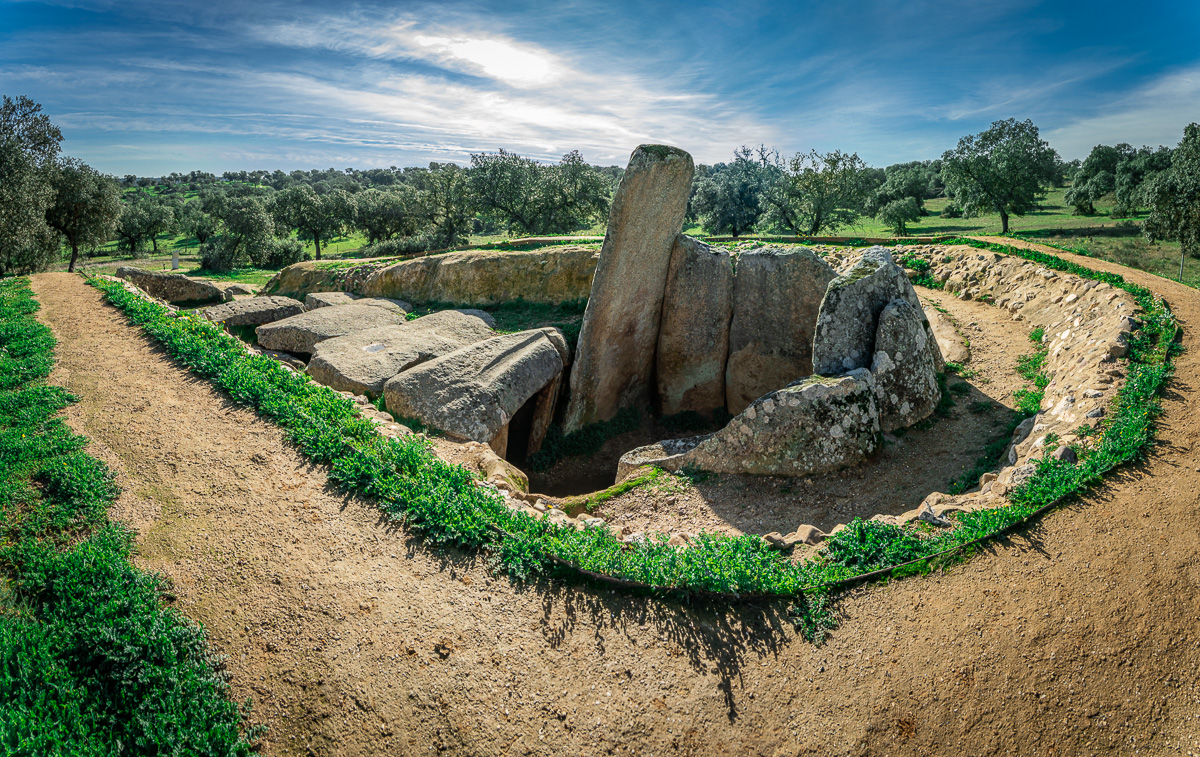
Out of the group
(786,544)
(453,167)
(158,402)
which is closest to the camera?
(786,544)

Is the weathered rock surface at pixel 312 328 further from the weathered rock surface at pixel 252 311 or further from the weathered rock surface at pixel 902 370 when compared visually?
the weathered rock surface at pixel 902 370

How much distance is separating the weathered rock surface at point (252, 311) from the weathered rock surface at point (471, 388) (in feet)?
25.3

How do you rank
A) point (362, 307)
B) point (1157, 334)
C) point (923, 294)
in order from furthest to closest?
point (923, 294), point (362, 307), point (1157, 334)

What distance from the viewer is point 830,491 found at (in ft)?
28.4

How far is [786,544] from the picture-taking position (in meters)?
6.45

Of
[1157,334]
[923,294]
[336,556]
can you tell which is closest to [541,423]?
[336,556]

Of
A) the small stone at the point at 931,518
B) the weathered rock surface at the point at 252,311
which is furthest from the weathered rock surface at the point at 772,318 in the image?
the weathered rock surface at the point at 252,311

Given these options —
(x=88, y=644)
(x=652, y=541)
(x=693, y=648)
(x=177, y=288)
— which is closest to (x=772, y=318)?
(x=652, y=541)

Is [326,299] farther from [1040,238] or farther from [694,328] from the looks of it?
[1040,238]

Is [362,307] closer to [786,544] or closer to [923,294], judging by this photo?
[786,544]

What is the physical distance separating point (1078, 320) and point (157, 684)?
610 inches

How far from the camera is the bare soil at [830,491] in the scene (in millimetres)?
8258

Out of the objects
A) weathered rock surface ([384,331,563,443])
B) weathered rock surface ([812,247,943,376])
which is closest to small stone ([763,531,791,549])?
weathered rock surface ([812,247,943,376])

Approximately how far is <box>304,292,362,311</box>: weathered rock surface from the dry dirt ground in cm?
1170
